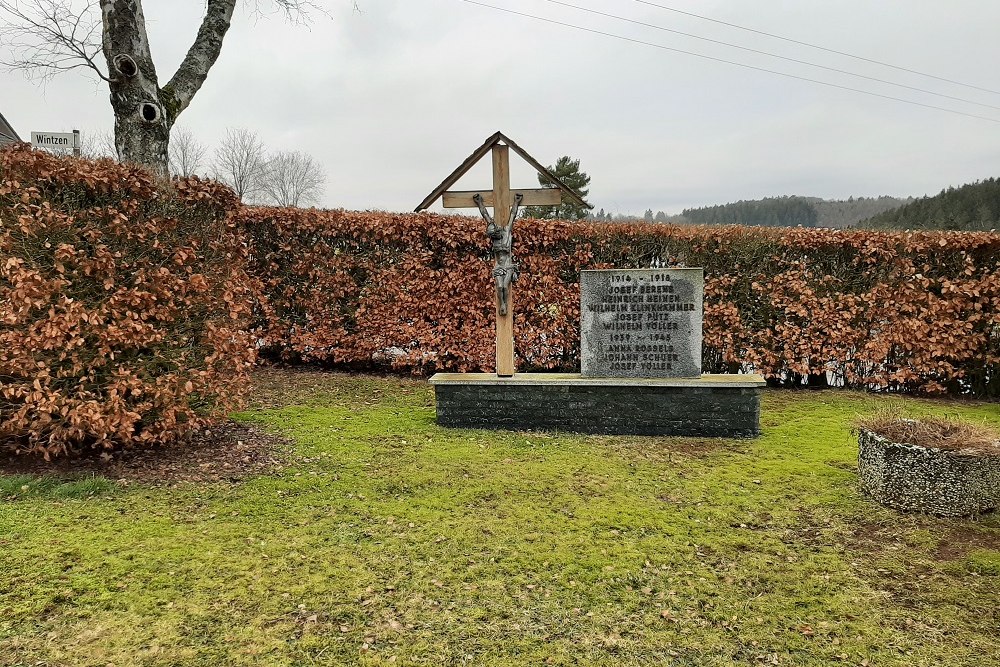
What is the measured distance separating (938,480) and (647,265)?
5.85m

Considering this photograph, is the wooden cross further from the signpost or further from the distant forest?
the distant forest

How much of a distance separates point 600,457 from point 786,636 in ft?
9.95

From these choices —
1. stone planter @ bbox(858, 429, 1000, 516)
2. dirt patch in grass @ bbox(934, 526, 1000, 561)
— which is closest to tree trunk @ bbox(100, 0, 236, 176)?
stone planter @ bbox(858, 429, 1000, 516)

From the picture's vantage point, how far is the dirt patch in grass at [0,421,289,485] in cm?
513

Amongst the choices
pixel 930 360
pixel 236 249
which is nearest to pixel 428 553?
pixel 236 249

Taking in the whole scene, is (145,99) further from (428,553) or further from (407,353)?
(428,553)

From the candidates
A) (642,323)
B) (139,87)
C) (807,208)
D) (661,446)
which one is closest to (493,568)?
(661,446)

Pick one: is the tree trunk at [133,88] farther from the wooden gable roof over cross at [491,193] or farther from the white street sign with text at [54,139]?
the wooden gable roof over cross at [491,193]

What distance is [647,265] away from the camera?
9852 millimetres

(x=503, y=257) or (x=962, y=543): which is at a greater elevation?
(x=503, y=257)

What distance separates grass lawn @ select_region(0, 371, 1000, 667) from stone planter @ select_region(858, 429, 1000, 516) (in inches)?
5.2

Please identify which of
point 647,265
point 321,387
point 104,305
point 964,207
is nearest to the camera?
point 104,305

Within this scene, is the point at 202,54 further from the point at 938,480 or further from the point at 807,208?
the point at 807,208

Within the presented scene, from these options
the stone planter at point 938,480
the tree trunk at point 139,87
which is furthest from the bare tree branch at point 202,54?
the stone planter at point 938,480
